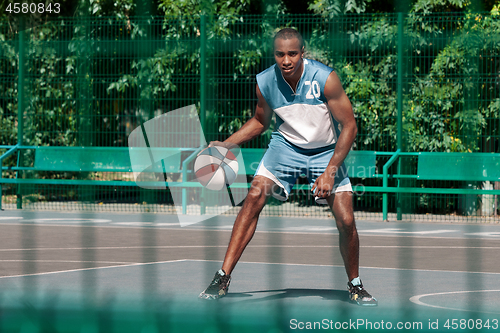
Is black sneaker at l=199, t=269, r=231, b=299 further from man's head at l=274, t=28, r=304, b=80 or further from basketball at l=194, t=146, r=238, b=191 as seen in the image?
man's head at l=274, t=28, r=304, b=80

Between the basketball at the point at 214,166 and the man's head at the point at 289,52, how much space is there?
870mm

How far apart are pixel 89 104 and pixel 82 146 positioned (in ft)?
2.40

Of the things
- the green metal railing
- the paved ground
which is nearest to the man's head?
the paved ground

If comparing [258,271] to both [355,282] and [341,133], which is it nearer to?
[355,282]

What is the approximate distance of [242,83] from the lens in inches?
553

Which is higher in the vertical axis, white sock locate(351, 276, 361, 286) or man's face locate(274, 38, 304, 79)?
man's face locate(274, 38, 304, 79)

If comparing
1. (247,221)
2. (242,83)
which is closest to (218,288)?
(247,221)

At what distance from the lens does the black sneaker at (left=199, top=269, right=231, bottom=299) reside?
603 cm

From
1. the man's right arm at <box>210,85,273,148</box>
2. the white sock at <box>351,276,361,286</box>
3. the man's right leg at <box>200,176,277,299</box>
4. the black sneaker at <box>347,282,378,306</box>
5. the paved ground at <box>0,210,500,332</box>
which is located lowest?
the paved ground at <box>0,210,500,332</box>

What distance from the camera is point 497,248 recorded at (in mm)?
10016

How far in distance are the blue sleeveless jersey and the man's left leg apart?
0.42 metres

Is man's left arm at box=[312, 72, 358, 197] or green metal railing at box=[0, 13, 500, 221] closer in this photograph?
man's left arm at box=[312, 72, 358, 197]

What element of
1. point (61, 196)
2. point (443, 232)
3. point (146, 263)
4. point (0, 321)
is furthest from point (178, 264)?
point (61, 196)

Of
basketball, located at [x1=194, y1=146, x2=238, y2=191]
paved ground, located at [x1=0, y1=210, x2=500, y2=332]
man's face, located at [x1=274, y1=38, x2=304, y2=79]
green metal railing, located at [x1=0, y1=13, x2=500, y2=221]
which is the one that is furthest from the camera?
green metal railing, located at [x1=0, y1=13, x2=500, y2=221]
